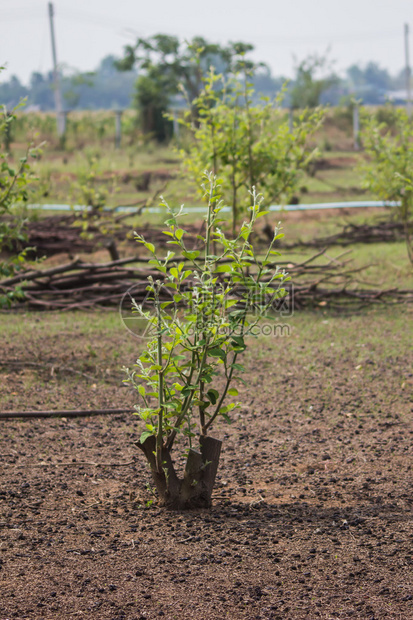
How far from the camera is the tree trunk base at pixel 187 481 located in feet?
10.9

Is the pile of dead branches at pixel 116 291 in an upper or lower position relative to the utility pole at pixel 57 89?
lower

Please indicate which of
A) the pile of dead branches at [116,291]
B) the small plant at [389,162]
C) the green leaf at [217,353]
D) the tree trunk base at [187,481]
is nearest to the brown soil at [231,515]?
the tree trunk base at [187,481]

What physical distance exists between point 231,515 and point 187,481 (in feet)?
0.86

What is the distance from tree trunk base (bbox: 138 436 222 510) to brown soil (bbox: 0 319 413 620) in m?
0.07

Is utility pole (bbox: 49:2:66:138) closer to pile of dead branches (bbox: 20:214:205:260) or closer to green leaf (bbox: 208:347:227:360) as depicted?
pile of dead branches (bbox: 20:214:205:260)

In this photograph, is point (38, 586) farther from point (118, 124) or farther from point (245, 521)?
point (118, 124)

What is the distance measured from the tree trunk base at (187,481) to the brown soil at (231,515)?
2.8 inches

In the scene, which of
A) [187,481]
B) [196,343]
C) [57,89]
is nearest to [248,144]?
[196,343]

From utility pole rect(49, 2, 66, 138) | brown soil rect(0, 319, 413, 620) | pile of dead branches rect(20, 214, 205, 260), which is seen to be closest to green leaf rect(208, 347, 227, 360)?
brown soil rect(0, 319, 413, 620)

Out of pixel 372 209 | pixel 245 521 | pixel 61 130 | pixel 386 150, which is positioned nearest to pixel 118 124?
pixel 61 130

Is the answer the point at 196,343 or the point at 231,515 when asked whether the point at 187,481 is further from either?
the point at 196,343

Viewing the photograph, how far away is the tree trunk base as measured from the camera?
3.32 m

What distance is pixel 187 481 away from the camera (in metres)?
3.31

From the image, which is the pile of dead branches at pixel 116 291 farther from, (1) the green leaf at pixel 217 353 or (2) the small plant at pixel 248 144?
(1) the green leaf at pixel 217 353
